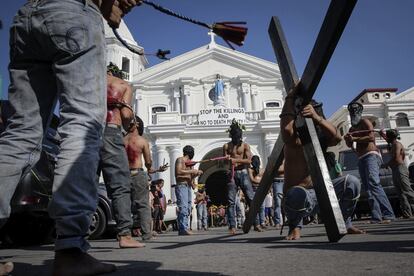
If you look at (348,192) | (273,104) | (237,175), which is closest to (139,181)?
(237,175)

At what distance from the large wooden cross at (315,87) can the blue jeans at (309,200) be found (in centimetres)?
27

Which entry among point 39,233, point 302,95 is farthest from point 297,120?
point 39,233

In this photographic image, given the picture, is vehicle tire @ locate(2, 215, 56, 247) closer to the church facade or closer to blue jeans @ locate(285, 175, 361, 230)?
blue jeans @ locate(285, 175, 361, 230)

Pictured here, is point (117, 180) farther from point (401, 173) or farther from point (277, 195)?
point (401, 173)

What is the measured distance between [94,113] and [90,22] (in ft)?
1.62

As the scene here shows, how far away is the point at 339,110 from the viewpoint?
122 ft

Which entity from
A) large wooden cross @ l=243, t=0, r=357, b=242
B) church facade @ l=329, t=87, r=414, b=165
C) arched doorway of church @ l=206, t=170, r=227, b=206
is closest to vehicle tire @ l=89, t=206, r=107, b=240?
large wooden cross @ l=243, t=0, r=357, b=242

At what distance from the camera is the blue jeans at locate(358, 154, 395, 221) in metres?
5.36

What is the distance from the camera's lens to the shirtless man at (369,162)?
538 cm

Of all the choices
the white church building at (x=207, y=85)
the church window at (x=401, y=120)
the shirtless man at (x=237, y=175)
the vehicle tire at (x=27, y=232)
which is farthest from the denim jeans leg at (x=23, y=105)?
the church window at (x=401, y=120)

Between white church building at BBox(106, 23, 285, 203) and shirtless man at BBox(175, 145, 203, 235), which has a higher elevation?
white church building at BBox(106, 23, 285, 203)

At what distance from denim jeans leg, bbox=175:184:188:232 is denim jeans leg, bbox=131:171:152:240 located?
2414mm

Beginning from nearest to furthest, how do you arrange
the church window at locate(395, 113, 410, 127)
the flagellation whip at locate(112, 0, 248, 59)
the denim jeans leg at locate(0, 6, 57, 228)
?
1. the denim jeans leg at locate(0, 6, 57, 228)
2. the flagellation whip at locate(112, 0, 248, 59)
3. the church window at locate(395, 113, 410, 127)

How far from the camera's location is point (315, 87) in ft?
7.61
